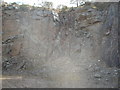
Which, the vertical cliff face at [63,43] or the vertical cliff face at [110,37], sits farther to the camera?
the vertical cliff face at [110,37]

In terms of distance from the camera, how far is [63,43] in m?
16.5

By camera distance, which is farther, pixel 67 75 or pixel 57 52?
pixel 57 52

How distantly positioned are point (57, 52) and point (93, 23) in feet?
10.7

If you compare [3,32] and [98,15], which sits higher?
[98,15]

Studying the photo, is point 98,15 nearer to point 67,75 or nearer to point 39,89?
point 67,75

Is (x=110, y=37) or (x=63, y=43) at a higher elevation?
(x=110, y=37)

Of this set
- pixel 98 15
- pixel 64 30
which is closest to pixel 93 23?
pixel 98 15

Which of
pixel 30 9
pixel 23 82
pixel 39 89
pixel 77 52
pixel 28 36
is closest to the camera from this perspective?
pixel 39 89

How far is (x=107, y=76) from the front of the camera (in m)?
11.6

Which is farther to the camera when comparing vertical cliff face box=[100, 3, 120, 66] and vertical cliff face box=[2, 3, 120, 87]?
vertical cliff face box=[100, 3, 120, 66]

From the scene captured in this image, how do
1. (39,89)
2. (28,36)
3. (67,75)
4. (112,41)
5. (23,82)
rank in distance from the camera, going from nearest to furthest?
1. (39,89)
2. (23,82)
3. (67,75)
4. (112,41)
5. (28,36)

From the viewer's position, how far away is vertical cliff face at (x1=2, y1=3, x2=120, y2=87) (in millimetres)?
13406

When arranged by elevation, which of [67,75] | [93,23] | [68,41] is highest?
[93,23]

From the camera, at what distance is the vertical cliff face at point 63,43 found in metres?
13.4
